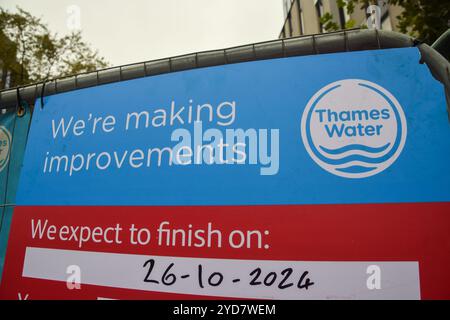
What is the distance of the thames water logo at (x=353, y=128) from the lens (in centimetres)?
114

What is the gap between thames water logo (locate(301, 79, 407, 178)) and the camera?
114 centimetres

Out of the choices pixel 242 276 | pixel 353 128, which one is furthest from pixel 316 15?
pixel 242 276

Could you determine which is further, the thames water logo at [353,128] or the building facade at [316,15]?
the building facade at [316,15]

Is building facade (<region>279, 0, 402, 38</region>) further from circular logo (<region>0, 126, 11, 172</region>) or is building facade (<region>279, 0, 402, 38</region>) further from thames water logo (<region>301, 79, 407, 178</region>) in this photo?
circular logo (<region>0, 126, 11, 172</region>)

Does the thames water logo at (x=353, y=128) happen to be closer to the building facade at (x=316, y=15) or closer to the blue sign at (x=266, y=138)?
the blue sign at (x=266, y=138)

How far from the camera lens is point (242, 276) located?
116 centimetres

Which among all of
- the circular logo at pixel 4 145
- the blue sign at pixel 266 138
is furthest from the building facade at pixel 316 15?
the circular logo at pixel 4 145

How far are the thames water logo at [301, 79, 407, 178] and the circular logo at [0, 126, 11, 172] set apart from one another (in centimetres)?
174

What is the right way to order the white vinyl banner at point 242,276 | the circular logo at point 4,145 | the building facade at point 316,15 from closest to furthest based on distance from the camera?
the white vinyl banner at point 242,276
the circular logo at point 4,145
the building facade at point 316,15

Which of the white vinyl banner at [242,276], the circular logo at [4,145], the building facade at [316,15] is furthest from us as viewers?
the building facade at [316,15]

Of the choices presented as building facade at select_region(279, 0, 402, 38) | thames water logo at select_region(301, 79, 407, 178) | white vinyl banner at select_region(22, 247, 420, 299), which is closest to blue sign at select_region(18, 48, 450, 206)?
thames water logo at select_region(301, 79, 407, 178)

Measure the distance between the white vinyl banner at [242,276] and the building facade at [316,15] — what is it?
8256mm

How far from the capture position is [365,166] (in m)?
1.14
